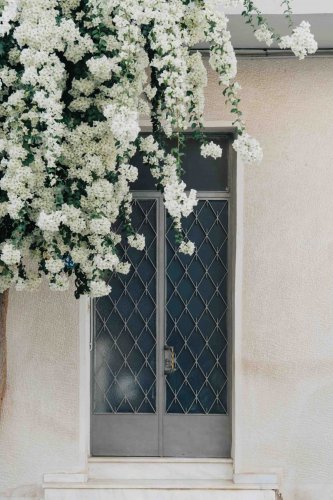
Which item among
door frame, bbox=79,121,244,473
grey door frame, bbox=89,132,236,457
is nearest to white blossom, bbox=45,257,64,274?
door frame, bbox=79,121,244,473

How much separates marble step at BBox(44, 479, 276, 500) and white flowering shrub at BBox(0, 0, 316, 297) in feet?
7.65

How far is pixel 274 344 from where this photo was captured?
7492mm

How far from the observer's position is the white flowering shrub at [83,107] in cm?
518

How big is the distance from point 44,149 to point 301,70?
3.04m

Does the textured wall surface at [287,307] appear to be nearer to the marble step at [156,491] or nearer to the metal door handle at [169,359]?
the marble step at [156,491]

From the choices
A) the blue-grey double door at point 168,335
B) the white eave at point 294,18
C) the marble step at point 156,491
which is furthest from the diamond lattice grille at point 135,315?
the white eave at point 294,18

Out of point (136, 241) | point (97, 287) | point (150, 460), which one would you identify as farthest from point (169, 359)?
point (97, 287)

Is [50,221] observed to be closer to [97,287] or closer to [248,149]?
[97,287]

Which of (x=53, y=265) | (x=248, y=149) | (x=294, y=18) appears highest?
(x=294, y=18)

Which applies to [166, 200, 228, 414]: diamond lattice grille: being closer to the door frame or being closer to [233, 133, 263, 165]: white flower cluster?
the door frame

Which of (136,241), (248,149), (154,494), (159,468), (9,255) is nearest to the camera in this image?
(9,255)

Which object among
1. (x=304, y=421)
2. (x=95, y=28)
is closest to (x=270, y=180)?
(x=304, y=421)

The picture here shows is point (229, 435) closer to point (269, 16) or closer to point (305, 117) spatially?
point (305, 117)

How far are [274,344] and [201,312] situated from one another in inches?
28.5
